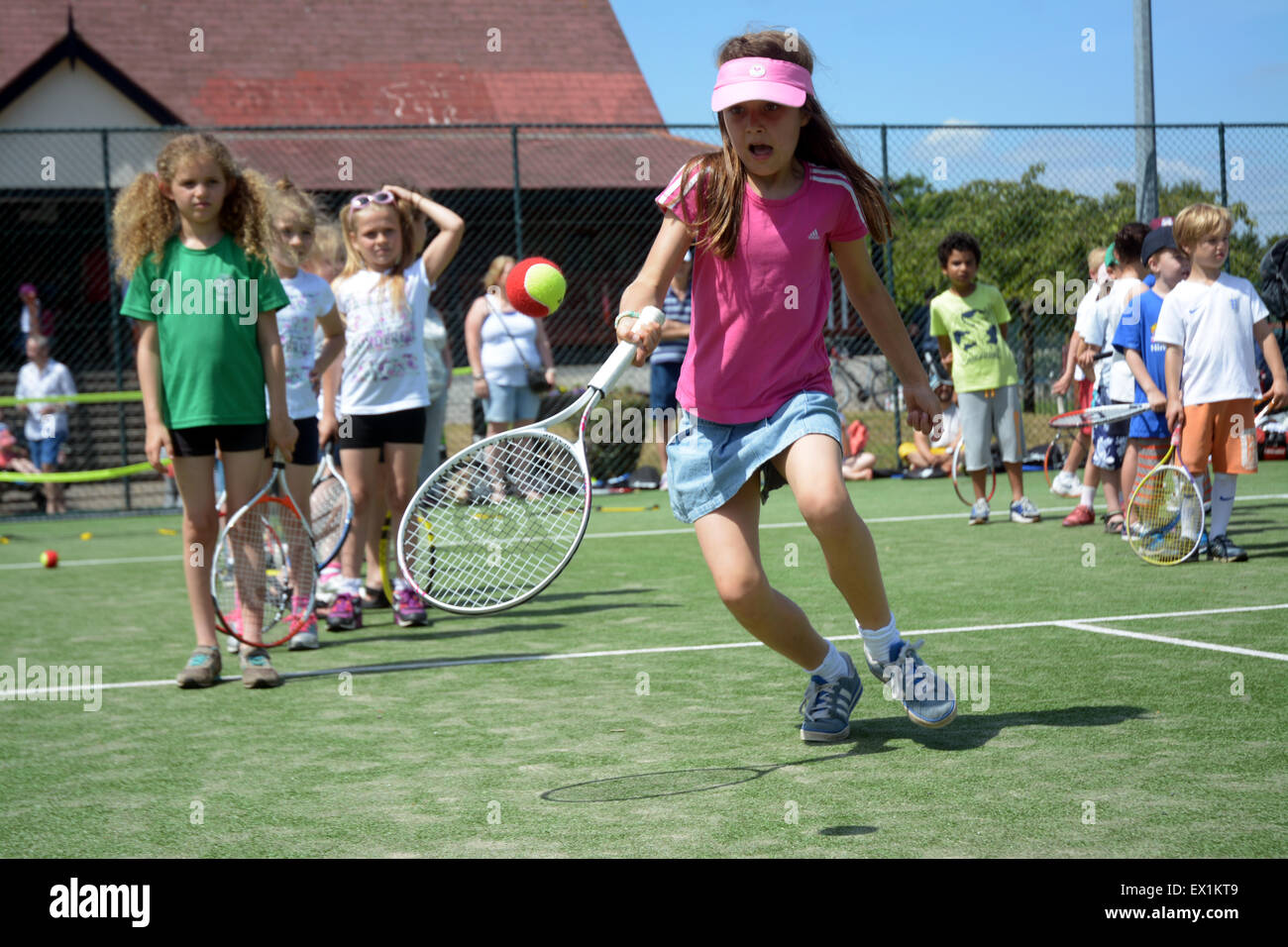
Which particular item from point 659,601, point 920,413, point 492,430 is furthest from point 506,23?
point 920,413

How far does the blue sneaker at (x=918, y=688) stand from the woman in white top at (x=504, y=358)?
763cm

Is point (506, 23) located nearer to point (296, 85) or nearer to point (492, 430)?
point (296, 85)

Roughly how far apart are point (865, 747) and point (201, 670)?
2.66 meters

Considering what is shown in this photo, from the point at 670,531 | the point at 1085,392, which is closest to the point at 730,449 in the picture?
the point at 670,531

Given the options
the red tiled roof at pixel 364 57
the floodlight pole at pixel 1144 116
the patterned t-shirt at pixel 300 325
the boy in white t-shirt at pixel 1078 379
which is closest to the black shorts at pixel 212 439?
the patterned t-shirt at pixel 300 325

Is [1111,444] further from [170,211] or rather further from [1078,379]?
[170,211]

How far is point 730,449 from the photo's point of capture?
13.3ft

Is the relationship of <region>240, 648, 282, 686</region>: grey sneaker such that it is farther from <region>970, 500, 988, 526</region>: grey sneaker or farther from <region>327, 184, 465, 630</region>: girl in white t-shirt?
<region>970, 500, 988, 526</region>: grey sneaker

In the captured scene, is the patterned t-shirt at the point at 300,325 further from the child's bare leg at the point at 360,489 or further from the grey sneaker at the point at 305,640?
the grey sneaker at the point at 305,640

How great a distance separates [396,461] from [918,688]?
333 centimetres

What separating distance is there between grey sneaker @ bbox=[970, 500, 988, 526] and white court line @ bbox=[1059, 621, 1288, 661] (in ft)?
13.5

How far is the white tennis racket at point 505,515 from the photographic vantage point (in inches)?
151

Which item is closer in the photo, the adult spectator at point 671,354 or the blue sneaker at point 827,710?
the blue sneaker at point 827,710

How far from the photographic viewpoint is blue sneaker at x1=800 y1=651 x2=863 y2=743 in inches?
163
